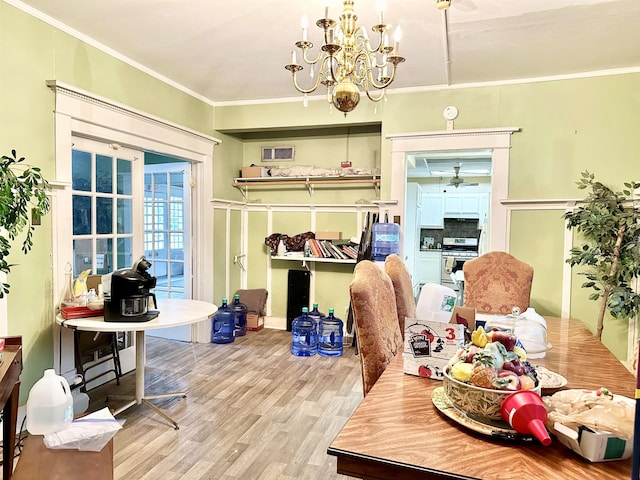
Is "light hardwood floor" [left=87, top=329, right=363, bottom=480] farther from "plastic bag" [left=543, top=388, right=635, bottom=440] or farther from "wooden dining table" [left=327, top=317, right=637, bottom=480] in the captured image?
"plastic bag" [left=543, top=388, right=635, bottom=440]

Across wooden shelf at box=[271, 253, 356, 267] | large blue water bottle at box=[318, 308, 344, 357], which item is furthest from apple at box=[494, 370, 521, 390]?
wooden shelf at box=[271, 253, 356, 267]

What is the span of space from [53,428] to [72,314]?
846 millimetres

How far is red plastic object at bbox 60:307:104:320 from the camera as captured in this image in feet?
8.36

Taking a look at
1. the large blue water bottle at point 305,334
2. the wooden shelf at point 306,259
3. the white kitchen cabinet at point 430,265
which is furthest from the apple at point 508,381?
the white kitchen cabinet at point 430,265

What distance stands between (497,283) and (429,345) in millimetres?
1896

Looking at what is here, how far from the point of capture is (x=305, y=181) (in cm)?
465

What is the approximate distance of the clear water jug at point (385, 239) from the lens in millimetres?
3965

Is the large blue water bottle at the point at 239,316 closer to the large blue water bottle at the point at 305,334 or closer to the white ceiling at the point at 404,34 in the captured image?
the large blue water bottle at the point at 305,334

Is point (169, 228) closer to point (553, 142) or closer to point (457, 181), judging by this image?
point (553, 142)

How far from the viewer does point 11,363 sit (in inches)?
70.0

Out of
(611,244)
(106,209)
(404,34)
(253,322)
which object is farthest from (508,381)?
(253,322)

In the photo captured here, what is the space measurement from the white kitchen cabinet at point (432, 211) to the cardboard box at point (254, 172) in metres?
4.08

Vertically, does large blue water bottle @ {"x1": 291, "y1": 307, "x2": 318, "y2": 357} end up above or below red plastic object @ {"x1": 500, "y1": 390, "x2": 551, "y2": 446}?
below

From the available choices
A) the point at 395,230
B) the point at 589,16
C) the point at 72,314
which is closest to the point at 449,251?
the point at 395,230
